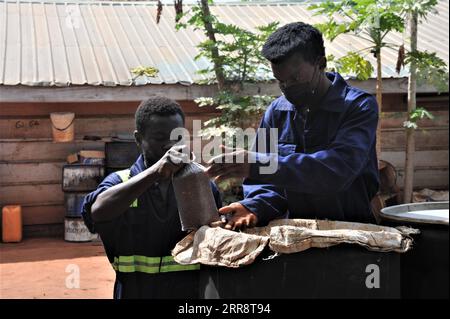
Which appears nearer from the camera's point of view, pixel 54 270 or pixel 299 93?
pixel 299 93

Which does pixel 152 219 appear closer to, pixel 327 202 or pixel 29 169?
pixel 327 202

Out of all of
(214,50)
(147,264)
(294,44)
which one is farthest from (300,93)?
(214,50)

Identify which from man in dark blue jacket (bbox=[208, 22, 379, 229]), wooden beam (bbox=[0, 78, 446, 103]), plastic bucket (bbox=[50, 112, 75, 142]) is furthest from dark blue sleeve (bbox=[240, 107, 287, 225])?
plastic bucket (bbox=[50, 112, 75, 142])

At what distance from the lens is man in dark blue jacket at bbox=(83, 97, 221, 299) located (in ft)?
8.11

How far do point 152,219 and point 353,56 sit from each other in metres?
5.60

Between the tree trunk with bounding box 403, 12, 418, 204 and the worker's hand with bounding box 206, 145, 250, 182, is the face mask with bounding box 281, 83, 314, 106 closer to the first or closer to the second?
the worker's hand with bounding box 206, 145, 250, 182

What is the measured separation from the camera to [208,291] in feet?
7.10

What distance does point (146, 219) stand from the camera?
268 centimetres

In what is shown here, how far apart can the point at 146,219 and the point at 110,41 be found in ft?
30.7

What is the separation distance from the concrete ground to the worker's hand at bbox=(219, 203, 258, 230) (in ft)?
14.9

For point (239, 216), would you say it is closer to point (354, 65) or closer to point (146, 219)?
point (146, 219)

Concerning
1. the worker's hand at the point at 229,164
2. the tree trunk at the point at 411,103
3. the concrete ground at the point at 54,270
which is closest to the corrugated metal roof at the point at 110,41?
the tree trunk at the point at 411,103

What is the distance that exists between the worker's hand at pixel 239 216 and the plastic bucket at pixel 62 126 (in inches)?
302

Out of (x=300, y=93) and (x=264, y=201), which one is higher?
(x=300, y=93)
